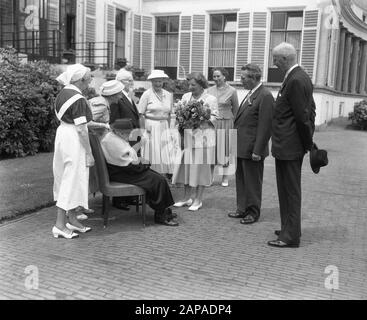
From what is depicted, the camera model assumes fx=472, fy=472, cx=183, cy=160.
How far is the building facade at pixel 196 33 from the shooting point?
18328 mm

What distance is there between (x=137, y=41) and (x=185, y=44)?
7.92ft

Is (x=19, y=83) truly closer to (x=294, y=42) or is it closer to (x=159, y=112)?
(x=159, y=112)

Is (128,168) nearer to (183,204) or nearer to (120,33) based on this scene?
(183,204)

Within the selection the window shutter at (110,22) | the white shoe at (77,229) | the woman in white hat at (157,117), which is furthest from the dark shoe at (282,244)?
the window shutter at (110,22)

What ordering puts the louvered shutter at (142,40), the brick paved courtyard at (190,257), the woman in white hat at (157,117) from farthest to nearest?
the louvered shutter at (142,40) → the woman in white hat at (157,117) → the brick paved courtyard at (190,257)

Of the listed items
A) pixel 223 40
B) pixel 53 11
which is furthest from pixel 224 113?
pixel 223 40

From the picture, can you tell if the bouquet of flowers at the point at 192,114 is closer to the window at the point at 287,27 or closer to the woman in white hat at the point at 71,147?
the woman in white hat at the point at 71,147

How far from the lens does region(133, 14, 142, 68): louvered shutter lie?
23.3 meters

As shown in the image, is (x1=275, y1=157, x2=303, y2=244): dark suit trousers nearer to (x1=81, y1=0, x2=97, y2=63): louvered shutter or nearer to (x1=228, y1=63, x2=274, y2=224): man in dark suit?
(x1=228, y1=63, x2=274, y2=224): man in dark suit

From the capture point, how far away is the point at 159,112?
745 cm

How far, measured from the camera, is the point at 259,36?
21.5 metres

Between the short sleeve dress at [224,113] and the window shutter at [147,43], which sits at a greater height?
the window shutter at [147,43]

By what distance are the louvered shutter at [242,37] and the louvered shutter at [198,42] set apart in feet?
6.07
